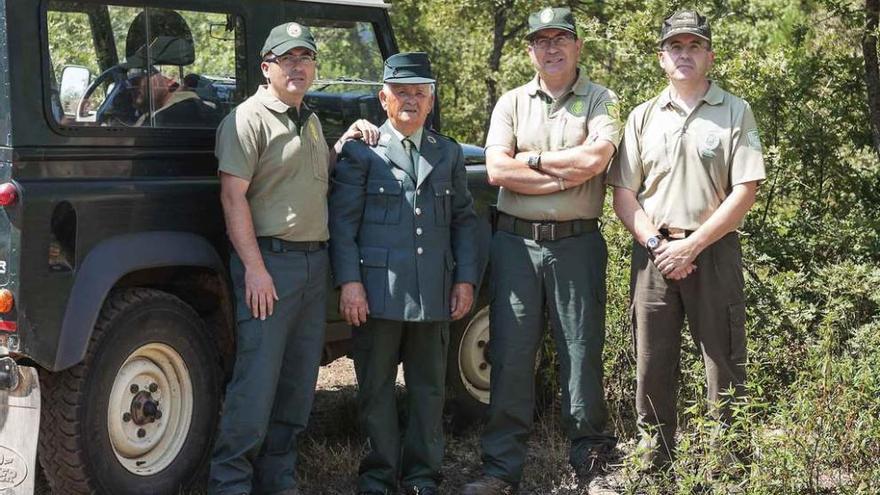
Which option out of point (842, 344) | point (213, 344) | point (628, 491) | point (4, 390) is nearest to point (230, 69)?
point (213, 344)

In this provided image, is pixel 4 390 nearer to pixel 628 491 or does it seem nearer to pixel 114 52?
pixel 114 52

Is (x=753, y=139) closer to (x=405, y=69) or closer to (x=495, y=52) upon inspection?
(x=405, y=69)

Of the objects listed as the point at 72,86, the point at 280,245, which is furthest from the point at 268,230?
the point at 72,86

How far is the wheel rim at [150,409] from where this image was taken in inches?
185

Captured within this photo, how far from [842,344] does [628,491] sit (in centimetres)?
191

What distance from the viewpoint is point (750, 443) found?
4.53m

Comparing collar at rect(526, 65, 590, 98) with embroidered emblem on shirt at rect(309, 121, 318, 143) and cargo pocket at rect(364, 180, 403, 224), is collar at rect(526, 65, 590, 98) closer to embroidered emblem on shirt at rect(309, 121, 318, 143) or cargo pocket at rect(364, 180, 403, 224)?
cargo pocket at rect(364, 180, 403, 224)

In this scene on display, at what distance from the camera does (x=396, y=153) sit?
191 inches

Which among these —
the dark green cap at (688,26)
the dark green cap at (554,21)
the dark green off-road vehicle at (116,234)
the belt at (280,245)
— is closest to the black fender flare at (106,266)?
the dark green off-road vehicle at (116,234)

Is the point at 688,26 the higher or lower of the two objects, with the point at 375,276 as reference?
higher

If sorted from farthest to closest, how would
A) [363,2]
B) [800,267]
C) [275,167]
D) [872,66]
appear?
1. [872,66]
2. [800,267]
3. [363,2]
4. [275,167]

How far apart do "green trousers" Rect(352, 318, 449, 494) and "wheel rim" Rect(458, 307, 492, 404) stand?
1.04m

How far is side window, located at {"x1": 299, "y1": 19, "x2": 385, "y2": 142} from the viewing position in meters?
5.59

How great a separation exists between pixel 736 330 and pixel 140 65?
2520 mm
